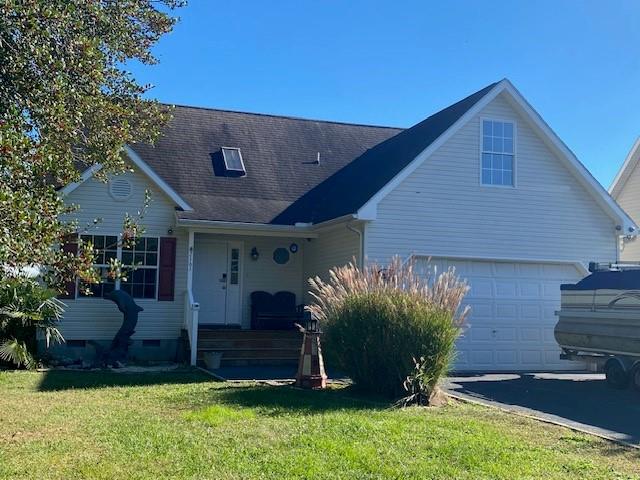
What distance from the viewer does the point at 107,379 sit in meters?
12.0

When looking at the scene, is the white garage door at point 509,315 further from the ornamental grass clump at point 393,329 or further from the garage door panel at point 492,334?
the ornamental grass clump at point 393,329

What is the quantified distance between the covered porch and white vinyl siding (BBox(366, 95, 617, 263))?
54.3 inches

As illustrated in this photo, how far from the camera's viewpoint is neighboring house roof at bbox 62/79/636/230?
1531 centimetres

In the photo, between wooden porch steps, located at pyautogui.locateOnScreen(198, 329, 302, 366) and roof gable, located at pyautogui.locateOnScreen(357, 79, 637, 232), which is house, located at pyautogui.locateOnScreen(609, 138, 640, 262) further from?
wooden porch steps, located at pyautogui.locateOnScreen(198, 329, 302, 366)

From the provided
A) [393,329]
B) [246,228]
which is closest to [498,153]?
[246,228]

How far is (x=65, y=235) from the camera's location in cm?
640

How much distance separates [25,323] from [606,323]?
1115 centimetres

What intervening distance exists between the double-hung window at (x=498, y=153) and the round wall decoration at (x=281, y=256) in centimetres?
534

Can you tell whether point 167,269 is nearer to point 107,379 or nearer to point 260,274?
point 260,274

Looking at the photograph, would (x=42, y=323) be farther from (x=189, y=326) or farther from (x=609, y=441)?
(x=609, y=441)

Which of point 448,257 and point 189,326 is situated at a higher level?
point 448,257

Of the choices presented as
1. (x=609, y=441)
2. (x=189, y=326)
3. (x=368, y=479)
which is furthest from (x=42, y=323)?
(x=609, y=441)

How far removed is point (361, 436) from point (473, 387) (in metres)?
Result: 5.34

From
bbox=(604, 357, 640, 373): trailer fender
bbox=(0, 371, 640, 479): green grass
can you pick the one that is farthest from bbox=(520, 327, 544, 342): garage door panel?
bbox=(0, 371, 640, 479): green grass
